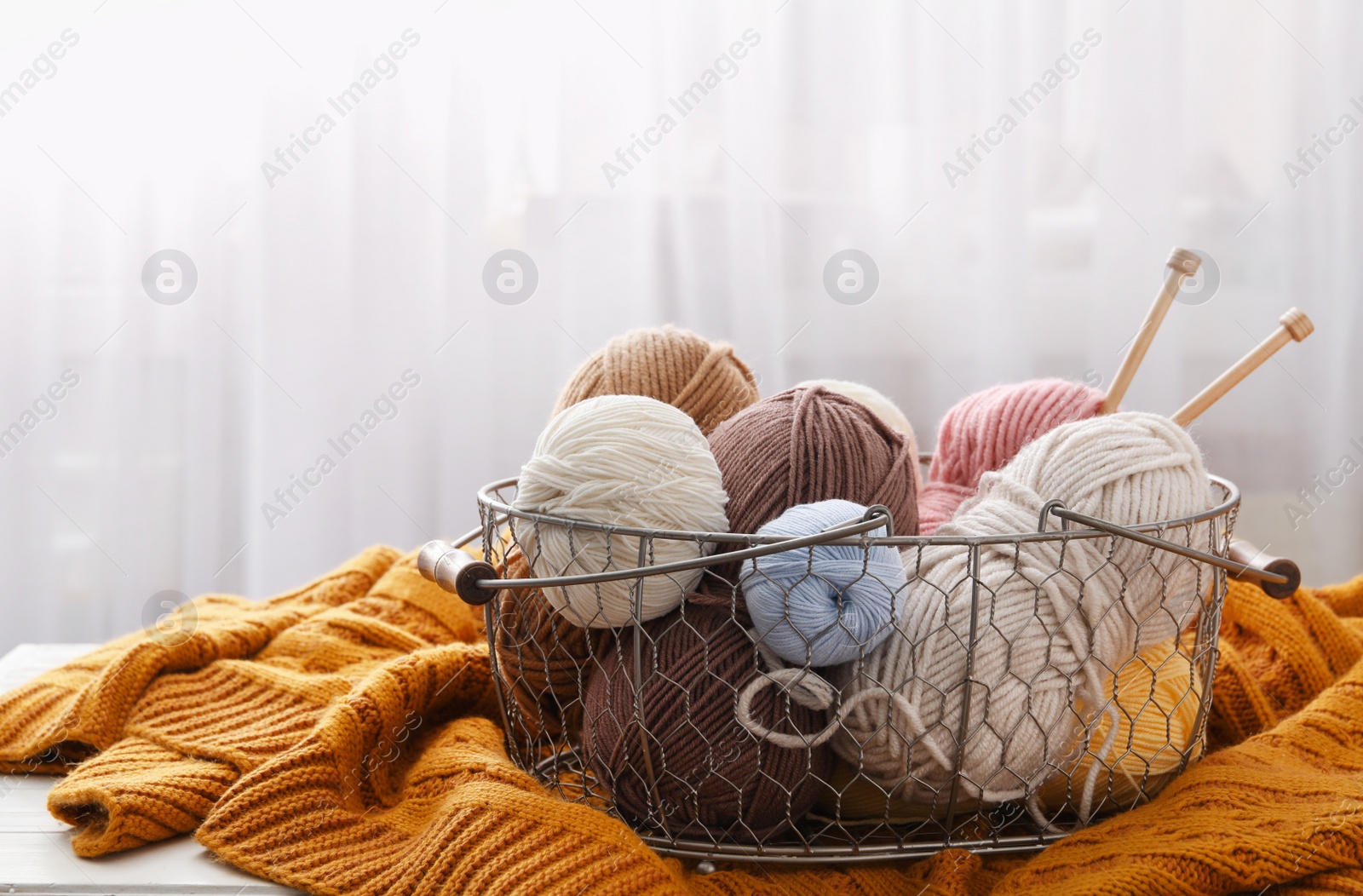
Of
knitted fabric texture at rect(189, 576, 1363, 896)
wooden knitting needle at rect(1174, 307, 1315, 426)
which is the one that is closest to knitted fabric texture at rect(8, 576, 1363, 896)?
knitted fabric texture at rect(189, 576, 1363, 896)

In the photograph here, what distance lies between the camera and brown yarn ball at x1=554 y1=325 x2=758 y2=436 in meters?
0.54

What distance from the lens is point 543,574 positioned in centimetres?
44

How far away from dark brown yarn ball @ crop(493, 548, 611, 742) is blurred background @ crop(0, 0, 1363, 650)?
0.75m

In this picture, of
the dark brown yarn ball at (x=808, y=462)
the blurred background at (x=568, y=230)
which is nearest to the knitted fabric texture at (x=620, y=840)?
the dark brown yarn ball at (x=808, y=462)

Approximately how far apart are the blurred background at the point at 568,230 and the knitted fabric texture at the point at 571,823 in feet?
2.33

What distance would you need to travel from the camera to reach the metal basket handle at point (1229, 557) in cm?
39

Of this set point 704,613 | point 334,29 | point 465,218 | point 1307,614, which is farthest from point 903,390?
point 704,613

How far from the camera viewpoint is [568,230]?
3.93 ft

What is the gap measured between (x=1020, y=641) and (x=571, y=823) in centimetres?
19

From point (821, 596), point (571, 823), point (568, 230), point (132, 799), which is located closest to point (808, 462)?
point (821, 596)

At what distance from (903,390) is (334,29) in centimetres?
77

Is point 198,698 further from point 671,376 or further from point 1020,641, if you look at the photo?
point 1020,641

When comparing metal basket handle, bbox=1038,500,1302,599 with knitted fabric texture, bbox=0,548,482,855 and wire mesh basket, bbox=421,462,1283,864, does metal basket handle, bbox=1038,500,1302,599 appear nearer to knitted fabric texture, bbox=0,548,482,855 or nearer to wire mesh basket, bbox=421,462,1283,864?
wire mesh basket, bbox=421,462,1283,864

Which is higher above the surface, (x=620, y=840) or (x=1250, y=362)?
(x=1250, y=362)
